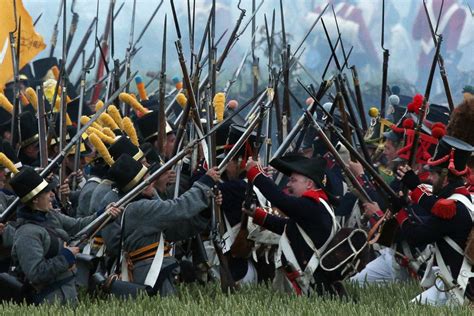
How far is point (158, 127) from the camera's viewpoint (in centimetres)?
1201

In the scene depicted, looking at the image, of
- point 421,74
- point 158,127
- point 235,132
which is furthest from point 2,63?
point 421,74

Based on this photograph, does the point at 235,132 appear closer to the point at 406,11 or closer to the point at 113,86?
the point at 113,86

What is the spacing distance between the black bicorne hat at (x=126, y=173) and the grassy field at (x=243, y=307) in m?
0.81

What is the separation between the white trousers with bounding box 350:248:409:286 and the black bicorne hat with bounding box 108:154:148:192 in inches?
91.1

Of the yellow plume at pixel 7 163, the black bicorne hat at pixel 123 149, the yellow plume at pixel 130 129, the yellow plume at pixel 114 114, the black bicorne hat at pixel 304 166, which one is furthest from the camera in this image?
the yellow plume at pixel 114 114

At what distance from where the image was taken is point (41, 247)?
9.34 m

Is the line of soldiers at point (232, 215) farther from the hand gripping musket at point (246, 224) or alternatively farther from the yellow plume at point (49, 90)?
the yellow plume at point (49, 90)

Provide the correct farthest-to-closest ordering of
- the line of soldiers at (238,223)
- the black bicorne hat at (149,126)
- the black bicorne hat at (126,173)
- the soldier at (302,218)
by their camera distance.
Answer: the black bicorne hat at (149,126)
the black bicorne hat at (126,173)
the soldier at (302,218)
the line of soldiers at (238,223)

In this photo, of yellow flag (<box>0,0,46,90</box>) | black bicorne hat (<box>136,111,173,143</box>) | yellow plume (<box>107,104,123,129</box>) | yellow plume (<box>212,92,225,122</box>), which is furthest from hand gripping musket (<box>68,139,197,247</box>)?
yellow flag (<box>0,0,46,90</box>)

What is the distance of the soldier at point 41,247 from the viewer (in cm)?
930

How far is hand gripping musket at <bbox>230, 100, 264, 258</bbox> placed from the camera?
10.4 meters

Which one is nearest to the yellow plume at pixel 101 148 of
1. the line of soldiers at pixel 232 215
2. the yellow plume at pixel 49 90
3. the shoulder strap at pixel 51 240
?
the line of soldiers at pixel 232 215

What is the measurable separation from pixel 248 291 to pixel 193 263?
0.84 metres

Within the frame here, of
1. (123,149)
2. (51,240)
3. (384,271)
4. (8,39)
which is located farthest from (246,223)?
(8,39)
